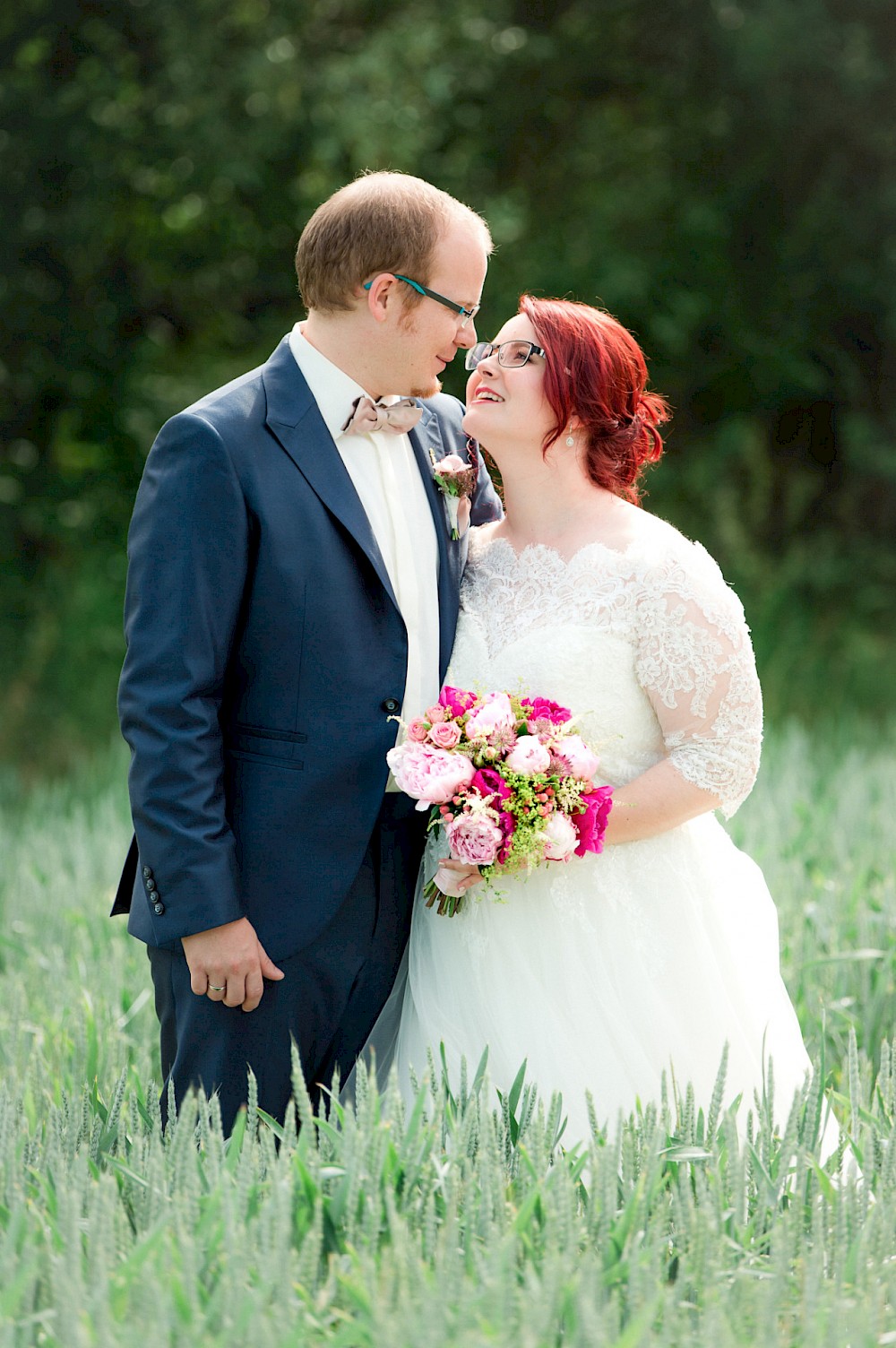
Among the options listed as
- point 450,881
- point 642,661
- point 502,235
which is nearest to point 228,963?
point 450,881

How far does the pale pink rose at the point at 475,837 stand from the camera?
2.36m

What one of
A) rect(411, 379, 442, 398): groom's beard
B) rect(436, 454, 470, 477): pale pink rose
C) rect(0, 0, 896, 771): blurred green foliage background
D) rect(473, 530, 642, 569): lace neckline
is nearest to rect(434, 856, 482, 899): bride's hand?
rect(473, 530, 642, 569): lace neckline

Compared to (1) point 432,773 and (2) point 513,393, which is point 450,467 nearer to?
(2) point 513,393

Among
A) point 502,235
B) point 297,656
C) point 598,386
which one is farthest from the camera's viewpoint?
A: point 502,235

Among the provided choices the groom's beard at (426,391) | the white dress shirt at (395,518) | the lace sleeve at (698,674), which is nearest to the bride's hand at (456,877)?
the white dress shirt at (395,518)

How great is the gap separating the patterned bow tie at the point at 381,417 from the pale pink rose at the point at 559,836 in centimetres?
88

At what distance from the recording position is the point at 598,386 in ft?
9.32

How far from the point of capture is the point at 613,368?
2.86m

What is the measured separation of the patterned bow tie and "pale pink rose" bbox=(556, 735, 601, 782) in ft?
2.51

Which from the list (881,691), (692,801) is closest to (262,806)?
(692,801)

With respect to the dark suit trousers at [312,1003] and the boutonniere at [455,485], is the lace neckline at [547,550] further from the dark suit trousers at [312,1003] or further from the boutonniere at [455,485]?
the dark suit trousers at [312,1003]

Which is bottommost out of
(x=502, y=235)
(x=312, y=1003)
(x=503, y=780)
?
(x=312, y=1003)

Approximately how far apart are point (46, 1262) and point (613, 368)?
6.42 ft

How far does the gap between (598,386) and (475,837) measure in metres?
1.01
